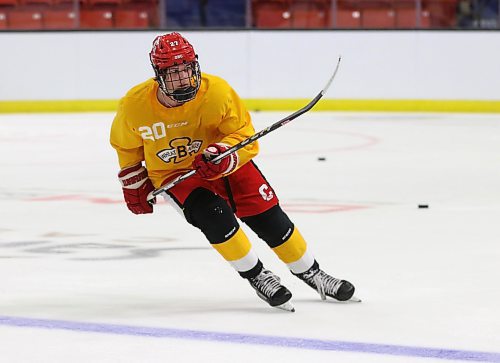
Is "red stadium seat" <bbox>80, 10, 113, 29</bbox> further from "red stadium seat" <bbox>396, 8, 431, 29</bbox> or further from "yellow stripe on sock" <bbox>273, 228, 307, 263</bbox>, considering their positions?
"yellow stripe on sock" <bbox>273, 228, 307, 263</bbox>

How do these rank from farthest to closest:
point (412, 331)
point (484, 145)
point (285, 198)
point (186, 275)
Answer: point (484, 145) → point (285, 198) → point (186, 275) → point (412, 331)

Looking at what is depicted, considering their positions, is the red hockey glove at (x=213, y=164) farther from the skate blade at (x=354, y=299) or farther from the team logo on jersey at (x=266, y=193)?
the skate blade at (x=354, y=299)

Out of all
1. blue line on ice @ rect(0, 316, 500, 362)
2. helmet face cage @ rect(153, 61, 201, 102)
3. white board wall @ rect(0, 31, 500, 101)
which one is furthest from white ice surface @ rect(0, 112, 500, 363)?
white board wall @ rect(0, 31, 500, 101)

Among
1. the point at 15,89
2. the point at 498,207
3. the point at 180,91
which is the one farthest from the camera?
the point at 15,89

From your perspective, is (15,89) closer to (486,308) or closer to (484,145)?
(484,145)

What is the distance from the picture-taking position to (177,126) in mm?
3568

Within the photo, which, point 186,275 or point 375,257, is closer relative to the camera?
point 186,275

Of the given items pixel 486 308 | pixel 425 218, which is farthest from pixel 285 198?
pixel 486 308

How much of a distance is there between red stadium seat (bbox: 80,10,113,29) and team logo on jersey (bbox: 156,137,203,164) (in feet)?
34.2

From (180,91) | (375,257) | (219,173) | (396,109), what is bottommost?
(396,109)

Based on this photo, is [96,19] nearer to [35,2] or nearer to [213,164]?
[35,2]

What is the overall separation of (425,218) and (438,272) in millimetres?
1458

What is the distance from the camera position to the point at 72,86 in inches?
535

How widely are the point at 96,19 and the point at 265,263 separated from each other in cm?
986
